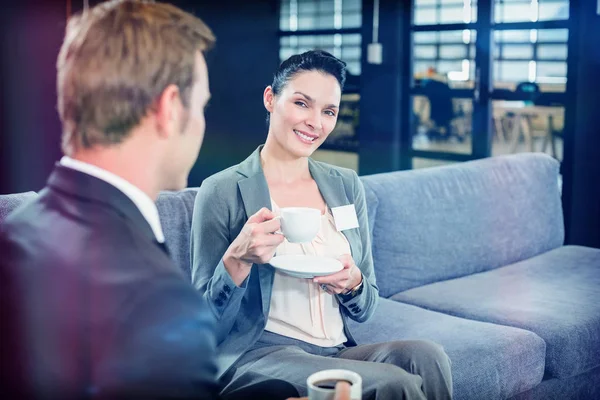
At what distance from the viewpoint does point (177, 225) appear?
7.61 feet

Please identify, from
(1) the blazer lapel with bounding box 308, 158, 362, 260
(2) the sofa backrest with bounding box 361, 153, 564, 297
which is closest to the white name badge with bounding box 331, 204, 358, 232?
(1) the blazer lapel with bounding box 308, 158, 362, 260

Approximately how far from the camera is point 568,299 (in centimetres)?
295

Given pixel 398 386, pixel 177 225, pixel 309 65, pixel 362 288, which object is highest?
pixel 309 65

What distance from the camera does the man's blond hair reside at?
96cm

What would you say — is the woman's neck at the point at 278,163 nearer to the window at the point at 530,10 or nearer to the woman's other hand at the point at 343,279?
the woman's other hand at the point at 343,279

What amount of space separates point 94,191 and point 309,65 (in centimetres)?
130

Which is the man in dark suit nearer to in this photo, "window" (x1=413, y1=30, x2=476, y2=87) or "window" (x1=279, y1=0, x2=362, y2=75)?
"window" (x1=413, y1=30, x2=476, y2=87)

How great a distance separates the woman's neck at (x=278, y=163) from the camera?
7.17ft

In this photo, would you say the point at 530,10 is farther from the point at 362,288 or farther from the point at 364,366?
the point at 364,366

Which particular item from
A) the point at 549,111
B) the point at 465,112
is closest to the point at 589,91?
the point at 549,111

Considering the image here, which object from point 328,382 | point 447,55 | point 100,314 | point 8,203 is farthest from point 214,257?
point 447,55

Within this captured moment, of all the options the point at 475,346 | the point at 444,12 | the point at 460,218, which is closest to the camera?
the point at 475,346

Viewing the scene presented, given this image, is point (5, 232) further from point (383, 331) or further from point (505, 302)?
point (505, 302)

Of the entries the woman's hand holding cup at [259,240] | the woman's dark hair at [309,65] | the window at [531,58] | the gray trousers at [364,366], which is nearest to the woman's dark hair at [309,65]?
the woman's dark hair at [309,65]
